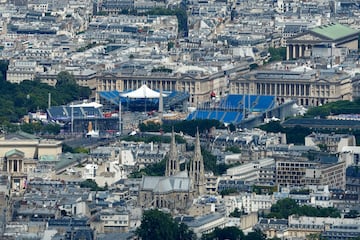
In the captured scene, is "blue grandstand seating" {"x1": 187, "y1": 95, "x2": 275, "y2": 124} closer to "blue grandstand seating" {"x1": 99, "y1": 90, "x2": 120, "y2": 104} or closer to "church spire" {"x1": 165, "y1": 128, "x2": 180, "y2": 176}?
"blue grandstand seating" {"x1": 99, "y1": 90, "x2": 120, "y2": 104}

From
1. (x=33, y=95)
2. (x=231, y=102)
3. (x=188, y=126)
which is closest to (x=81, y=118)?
(x=188, y=126)

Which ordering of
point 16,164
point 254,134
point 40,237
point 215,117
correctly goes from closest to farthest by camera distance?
point 40,237 < point 16,164 < point 254,134 < point 215,117

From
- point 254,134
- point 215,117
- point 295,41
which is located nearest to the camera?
point 254,134

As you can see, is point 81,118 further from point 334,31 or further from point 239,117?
point 334,31

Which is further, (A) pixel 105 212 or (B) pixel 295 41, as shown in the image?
(B) pixel 295 41

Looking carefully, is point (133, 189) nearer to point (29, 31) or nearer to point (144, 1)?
point (29, 31)

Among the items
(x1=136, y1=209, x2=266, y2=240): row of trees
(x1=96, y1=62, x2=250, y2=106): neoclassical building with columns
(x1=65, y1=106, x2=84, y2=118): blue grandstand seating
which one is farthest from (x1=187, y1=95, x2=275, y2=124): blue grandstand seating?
(x1=136, y1=209, x2=266, y2=240): row of trees

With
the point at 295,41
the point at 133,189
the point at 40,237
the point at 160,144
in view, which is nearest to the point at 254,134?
the point at 160,144
